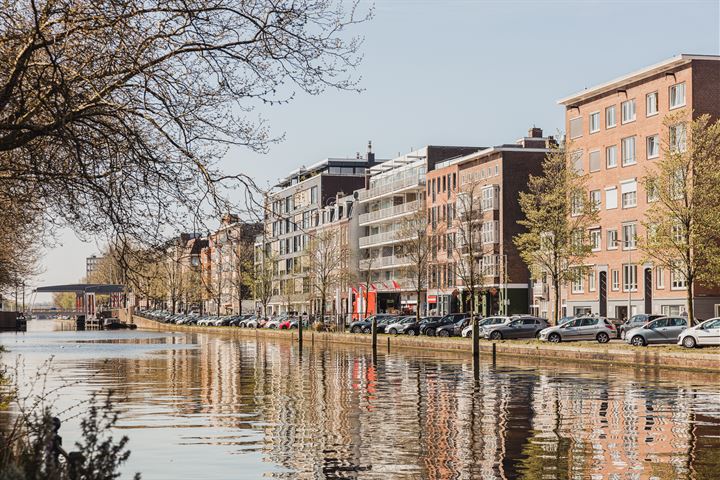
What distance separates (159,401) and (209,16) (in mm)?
21803

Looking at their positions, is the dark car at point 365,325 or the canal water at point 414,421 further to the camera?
the dark car at point 365,325

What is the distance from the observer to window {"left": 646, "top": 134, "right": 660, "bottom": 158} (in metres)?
86.1

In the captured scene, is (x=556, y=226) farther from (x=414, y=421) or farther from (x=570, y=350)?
(x=414, y=421)

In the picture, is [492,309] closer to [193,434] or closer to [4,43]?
[193,434]

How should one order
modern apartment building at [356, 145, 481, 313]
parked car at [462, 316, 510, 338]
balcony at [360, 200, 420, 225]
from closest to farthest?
parked car at [462, 316, 510, 338] → balcony at [360, 200, 420, 225] → modern apartment building at [356, 145, 481, 313]

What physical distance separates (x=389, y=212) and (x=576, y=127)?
43.4m

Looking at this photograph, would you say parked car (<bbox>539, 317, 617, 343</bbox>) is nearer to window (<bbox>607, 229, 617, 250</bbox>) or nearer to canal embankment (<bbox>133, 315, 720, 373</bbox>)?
canal embankment (<bbox>133, 315, 720, 373</bbox>)

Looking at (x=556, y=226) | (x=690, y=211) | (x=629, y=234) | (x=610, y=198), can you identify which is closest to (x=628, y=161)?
(x=610, y=198)

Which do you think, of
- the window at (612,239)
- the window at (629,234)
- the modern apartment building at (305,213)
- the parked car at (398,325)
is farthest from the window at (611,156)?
the modern apartment building at (305,213)

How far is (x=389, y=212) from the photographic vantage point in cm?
13988

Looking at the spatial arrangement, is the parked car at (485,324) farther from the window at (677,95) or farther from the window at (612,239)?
the window at (677,95)

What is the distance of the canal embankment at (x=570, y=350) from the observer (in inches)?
1865

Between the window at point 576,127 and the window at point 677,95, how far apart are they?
1506 cm

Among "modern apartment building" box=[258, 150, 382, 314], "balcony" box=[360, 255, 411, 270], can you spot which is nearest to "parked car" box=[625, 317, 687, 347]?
"balcony" box=[360, 255, 411, 270]
